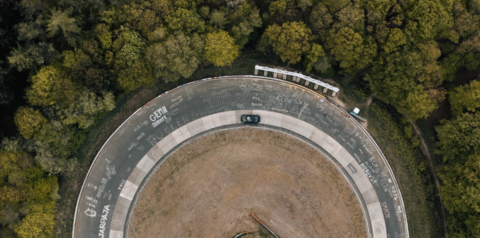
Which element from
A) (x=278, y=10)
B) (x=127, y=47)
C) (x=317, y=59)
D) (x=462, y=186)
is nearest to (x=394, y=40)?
(x=317, y=59)

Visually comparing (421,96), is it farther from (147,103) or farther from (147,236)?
(147,236)

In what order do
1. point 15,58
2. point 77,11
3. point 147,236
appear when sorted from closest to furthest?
point 15,58
point 77,11
point 147,236

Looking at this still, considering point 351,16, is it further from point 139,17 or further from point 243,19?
point 139,17

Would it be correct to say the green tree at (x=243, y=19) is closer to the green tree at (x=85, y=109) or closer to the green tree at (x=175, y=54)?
the green tree at (x=175, y=54)

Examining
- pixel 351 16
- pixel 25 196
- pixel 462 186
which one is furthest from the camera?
pixel 462 186

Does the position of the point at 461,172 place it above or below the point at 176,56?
below

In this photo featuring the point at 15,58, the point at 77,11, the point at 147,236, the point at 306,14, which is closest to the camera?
the point at 15,58

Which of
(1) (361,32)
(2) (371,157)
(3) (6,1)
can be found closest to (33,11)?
(3) (6,1)

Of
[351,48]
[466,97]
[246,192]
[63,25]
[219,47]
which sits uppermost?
[351,48]
